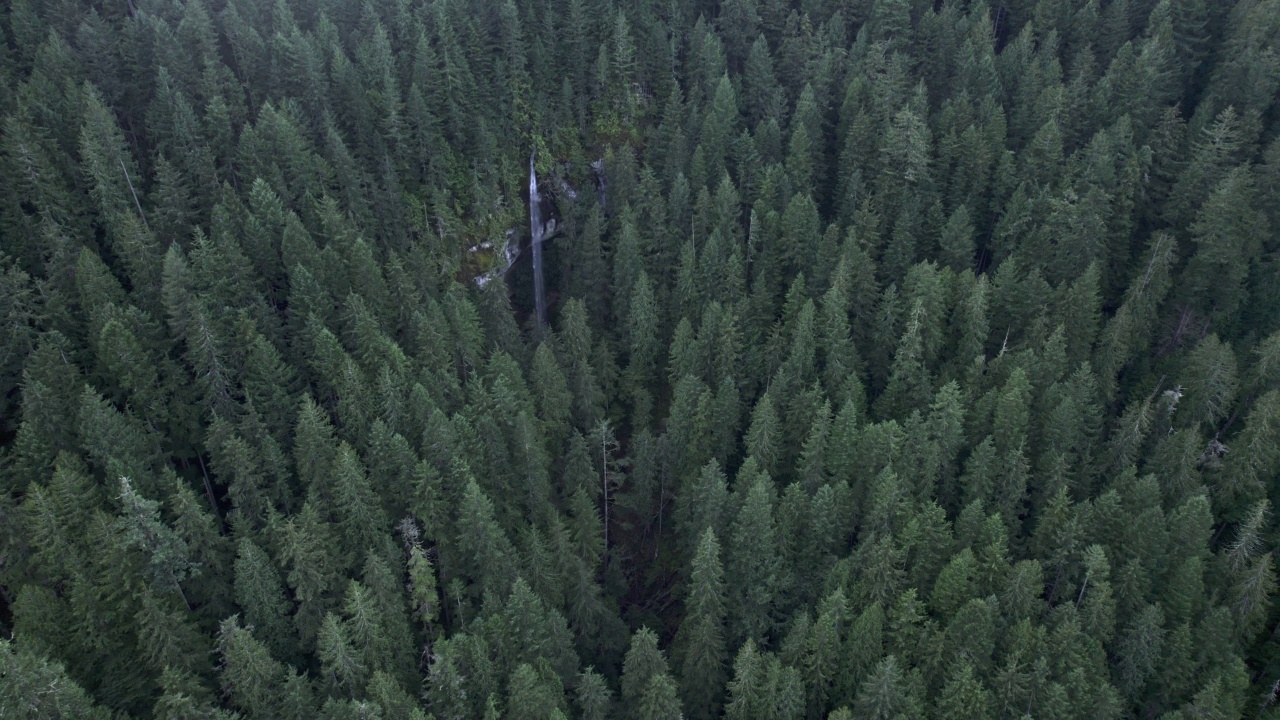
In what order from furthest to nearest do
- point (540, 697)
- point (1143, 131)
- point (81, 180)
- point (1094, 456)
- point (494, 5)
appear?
point (494, 5)
point (1143, 131)
point (81, 180)
point (1094, 456)
point (540, 697)

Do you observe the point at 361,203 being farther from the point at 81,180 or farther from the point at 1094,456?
the point at 1094,456

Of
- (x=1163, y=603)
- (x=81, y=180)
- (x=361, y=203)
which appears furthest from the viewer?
(x=361, y=203)

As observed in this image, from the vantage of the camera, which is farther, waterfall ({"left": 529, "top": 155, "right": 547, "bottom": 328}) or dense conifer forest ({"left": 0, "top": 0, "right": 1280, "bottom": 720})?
waterfall ({"left": 529, "top": 155, "right": 547, "bottom": 328})

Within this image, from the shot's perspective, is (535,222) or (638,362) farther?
(535,222)

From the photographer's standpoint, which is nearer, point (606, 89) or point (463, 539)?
point (463, 539)

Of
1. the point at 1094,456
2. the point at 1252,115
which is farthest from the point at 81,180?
the point at 1252,115

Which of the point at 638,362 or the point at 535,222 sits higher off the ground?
the point at 535,222

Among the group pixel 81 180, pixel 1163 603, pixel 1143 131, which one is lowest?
pixel 1163 603

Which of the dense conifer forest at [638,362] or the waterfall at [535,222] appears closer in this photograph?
the dense conifer forest at [638,362]
